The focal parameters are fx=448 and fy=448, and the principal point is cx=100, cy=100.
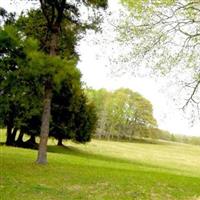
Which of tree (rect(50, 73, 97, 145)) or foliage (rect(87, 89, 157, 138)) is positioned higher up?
foliage (rect(87, 89, 157, 138))

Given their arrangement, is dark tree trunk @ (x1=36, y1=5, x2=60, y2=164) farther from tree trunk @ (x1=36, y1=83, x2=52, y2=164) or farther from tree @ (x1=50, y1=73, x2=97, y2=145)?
tree @ (x1=50, y1=73, x2=97, y2=145)

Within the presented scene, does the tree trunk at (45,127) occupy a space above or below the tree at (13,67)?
below

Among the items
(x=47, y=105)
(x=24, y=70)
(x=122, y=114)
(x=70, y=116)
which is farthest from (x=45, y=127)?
(x=122, y=114)

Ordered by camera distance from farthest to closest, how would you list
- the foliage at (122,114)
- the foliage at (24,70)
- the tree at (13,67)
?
the foliage at (122,114) → the foliage at (24,70) → the tree at (13,67)

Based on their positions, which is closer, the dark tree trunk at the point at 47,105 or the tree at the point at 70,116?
the dark tree trunk at the point at 47,105

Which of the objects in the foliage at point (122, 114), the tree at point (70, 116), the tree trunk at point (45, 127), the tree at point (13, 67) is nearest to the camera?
the tree at point (13, 67)

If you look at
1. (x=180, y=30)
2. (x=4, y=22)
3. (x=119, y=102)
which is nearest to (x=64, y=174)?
(x=4, y=22)

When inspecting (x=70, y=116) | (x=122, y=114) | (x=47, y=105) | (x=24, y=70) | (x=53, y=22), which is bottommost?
(x=47, y=105)

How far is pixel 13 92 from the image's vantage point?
54.8ft

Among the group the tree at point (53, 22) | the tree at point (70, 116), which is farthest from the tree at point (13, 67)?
the tree at point (70, 116)

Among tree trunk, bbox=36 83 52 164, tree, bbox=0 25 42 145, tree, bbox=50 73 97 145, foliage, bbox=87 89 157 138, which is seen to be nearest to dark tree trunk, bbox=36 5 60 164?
tree trunk, bbox=36 83 52 164

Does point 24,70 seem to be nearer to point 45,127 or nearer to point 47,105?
point 47,105

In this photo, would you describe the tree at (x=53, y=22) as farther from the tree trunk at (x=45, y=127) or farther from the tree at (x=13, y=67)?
the tree at (x=13, y=67)

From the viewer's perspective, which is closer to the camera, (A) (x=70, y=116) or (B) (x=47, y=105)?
(B) (x=47, y=105)
